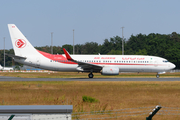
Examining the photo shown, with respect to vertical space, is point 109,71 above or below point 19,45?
below

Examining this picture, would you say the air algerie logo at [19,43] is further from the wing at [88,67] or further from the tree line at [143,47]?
the tree line at [143,47]

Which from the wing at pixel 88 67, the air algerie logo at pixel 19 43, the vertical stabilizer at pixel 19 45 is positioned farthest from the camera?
the air algerie logo at pixel 19 43

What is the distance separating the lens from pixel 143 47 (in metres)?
110

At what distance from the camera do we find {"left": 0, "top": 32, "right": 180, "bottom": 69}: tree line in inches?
3508

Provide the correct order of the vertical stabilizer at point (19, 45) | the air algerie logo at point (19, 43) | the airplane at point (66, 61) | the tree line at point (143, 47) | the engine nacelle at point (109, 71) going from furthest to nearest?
the tree line at point (143, 47) → the air algerie logo at point (19, 43) → the vertical stabilizer at point (19, 45) → the airplane at point (66, 61) → the engine nacelle at point (109, 71)

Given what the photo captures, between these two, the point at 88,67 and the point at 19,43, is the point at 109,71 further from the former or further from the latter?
the point at 19,43

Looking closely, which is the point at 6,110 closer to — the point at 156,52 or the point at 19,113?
the point at 19,113

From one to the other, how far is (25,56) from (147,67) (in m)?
17.4

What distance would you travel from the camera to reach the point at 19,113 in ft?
18.9

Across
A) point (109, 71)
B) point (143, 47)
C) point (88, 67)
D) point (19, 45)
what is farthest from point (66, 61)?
point (143, 47)

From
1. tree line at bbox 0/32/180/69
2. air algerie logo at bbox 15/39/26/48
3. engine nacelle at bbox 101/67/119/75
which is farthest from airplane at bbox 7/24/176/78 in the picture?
tree line at bbox 0/32/180/69

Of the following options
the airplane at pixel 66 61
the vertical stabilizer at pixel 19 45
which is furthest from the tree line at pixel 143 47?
the vertical stabilizer at pixel 19 45

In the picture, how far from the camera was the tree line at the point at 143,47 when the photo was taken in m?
89.1

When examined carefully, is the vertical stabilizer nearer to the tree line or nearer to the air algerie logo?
the air algerie logo
